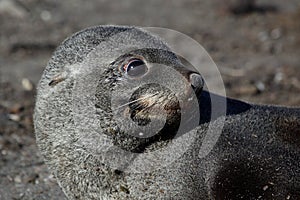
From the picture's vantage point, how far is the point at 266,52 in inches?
398

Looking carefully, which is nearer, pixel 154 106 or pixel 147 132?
pixel 154 106

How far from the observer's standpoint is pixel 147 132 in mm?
4305

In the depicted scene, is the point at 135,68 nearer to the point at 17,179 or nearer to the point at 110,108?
the point at 110,108

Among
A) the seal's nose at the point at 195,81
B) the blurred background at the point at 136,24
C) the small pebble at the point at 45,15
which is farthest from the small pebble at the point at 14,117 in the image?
the small pebble at the point at 45,15

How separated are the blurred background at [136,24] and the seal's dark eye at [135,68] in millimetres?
1535

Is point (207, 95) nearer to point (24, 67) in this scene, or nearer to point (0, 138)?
point (0, 138)

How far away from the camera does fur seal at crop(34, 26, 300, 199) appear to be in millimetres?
4262

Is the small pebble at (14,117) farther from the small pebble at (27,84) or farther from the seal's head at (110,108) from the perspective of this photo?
the seal's head at (110,108)

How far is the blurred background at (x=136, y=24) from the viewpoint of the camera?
6.55m

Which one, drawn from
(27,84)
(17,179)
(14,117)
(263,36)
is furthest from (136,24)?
(17,179)

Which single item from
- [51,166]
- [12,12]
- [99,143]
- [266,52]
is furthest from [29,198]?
[12,12]

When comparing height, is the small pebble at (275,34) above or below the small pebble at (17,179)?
below

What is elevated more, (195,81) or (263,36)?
(195,81)

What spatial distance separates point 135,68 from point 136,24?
680 centimetres
